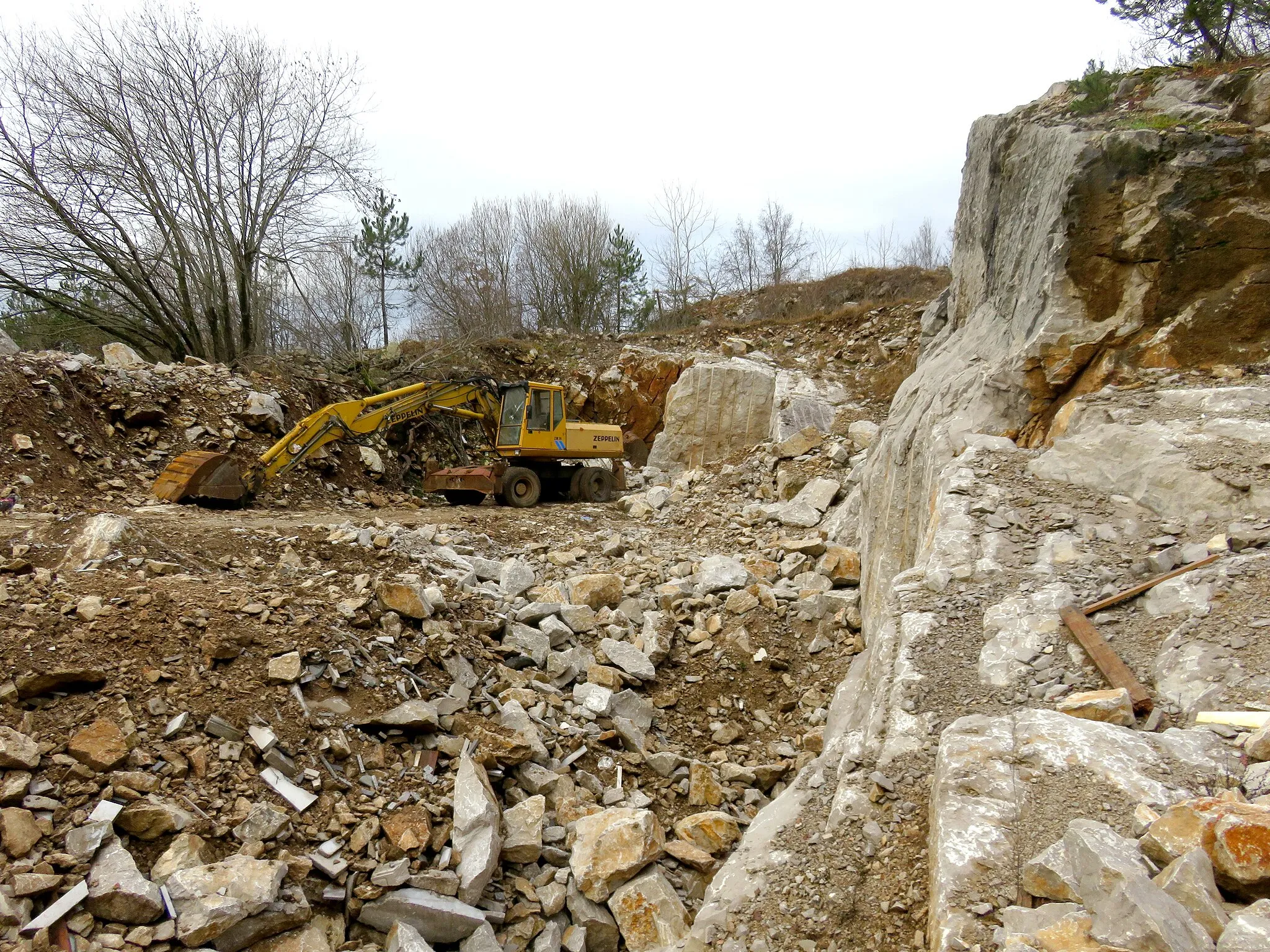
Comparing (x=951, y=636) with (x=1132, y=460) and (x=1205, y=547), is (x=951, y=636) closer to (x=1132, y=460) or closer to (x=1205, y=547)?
(x=1205, y=547)

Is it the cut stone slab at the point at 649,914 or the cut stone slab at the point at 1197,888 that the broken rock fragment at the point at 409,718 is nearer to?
the cut stone slab at the point at 649,914

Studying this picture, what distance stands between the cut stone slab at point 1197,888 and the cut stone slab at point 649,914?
7.62 ft

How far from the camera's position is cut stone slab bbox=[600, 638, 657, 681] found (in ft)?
19.2

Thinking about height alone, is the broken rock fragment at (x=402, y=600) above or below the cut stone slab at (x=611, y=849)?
above

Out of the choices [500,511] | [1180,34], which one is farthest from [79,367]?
[1180,34]

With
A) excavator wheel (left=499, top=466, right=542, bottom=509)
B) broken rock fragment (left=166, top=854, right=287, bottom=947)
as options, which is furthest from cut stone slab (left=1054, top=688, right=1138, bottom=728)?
excavator wheel (left=499, top=466, right=542, bottom=509)

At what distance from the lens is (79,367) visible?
421 inches

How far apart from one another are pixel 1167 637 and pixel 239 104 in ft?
55.4

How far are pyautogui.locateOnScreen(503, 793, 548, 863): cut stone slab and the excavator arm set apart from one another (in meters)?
6.92

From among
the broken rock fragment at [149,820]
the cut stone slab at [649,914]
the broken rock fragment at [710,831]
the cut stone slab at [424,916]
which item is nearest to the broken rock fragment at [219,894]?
the broken rock fragment at [149,820]

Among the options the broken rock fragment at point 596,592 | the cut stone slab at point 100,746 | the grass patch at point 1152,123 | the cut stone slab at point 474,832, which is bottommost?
the cut stone slab at point 474,832

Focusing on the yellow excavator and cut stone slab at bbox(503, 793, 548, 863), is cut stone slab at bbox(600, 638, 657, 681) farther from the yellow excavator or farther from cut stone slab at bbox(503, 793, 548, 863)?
the yellow excavator

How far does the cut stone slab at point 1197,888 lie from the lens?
64.7 inches

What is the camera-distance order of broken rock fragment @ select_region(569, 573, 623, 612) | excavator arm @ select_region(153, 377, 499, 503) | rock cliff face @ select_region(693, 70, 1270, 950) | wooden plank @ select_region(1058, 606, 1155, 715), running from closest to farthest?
rock cliff face @ select_region(693, 70, 1270, 950) → wooden plank @ select_region(1058, 606, 1155, 715) → broken rock fragment @ select_region(569, 573, 623, 612) → excavator arm @ select_region(153, 377, 499, 503)
